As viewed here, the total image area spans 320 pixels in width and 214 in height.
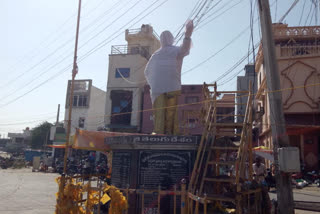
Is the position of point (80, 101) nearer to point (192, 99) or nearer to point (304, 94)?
point (192, 99)

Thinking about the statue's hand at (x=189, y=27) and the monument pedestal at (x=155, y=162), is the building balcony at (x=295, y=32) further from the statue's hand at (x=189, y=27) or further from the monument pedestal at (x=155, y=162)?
the monument pedestal at (x=155, y=162)

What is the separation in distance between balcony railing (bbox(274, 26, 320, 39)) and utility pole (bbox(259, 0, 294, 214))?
42.9ft

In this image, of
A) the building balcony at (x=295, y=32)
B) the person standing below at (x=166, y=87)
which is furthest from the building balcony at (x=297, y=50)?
the person standing below at (x=166, y=87)

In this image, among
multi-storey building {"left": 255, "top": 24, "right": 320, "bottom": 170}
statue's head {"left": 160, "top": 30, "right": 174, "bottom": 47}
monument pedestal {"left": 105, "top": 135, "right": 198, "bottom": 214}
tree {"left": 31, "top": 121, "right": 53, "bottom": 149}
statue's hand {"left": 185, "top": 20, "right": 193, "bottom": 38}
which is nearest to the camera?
monument pedestal {"left": 105, "top": 135, "right": 198, "bottom": 214}

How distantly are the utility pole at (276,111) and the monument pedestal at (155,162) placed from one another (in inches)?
82.6

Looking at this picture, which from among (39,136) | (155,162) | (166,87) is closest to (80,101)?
(39,136)

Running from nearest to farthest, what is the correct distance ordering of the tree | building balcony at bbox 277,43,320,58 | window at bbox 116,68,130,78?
1. building balcony at bbox 277,43,320,58
2. window at bbox 116,68,130,78
3. the tree

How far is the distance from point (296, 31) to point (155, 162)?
16553 millimetres

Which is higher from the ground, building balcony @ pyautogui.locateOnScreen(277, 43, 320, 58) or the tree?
building balcony @ pyautogui.locateOnScreen(277, 43, 320, 58)

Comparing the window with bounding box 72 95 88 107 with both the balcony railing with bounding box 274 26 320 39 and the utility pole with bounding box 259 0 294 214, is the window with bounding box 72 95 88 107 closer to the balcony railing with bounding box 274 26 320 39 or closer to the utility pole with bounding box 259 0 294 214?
the balcony railing with bounding box 274 26 320 39

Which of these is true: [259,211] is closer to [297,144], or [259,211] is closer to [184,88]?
[297,144]

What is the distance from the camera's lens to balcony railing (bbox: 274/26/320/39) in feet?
61.7

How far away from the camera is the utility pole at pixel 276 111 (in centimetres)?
679

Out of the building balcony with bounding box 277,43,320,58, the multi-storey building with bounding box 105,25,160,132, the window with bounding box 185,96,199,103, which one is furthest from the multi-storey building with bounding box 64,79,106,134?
the building balcony with bounding box 277,43,320,58
